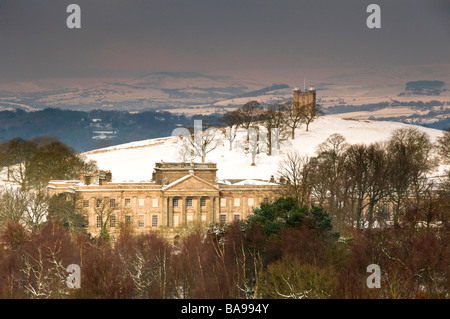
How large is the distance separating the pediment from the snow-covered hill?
1150cm

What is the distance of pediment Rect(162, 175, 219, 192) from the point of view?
88.1 metres

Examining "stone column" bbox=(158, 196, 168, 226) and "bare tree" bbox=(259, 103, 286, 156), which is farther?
"bare tree" bbox=(259, 103, 286, 156)

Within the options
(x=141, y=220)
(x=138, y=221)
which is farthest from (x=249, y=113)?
(x=138, y=221)

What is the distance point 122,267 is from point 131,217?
1725 inches

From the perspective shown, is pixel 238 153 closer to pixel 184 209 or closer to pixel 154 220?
pixel 184 209

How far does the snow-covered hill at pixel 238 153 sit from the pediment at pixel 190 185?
1150 cm

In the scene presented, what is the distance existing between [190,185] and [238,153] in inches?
1510

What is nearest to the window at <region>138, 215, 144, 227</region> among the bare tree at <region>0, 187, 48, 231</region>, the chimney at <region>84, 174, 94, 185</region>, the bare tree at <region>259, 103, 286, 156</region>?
the chimney at <region>84, 174, 94, 185</region>

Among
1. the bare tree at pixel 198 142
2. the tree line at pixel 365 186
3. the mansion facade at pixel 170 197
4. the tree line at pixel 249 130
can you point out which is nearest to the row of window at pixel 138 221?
the mansion facade at pixel 170 197

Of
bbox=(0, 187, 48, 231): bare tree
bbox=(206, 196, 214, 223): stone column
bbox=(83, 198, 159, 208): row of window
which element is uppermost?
bbox=(0, 187, 48, 231): bare tree

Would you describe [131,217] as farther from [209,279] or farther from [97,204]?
[209,279]

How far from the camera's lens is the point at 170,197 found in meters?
88.6

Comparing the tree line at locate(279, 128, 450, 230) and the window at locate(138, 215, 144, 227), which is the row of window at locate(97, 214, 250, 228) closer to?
the window at locate(138, 215, 144, 227)
